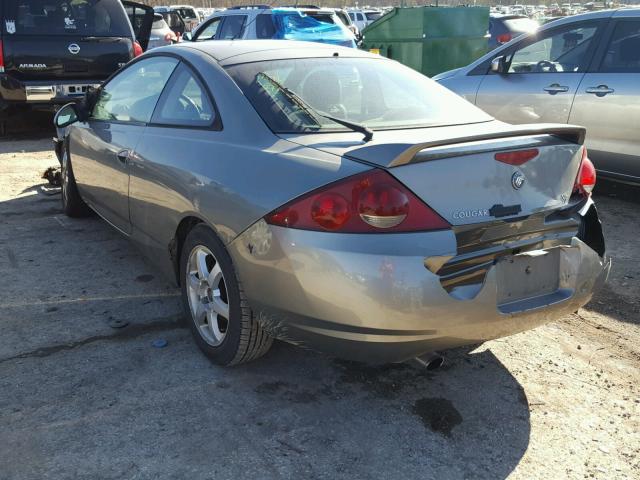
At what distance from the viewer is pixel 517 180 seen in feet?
8.90

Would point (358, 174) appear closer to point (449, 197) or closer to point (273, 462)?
point (449, 197)

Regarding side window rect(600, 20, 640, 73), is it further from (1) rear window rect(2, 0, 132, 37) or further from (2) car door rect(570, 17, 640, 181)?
(1) rear window rect(2, 0, 132, 37)

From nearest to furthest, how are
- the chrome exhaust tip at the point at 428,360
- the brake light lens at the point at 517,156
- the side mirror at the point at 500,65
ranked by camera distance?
the brake light lens at the point at 517,156
the chrome exhaust tip at the point at 428,360
the side mirror at the point at 500,65

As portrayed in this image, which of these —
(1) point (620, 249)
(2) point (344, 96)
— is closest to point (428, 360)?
(2) point (344, 96)

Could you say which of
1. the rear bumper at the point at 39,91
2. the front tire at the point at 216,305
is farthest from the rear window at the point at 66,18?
the front tire at the point at 216,305

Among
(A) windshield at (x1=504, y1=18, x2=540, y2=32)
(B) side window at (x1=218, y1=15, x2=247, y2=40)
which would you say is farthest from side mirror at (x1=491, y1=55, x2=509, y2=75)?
(A) windshield at (x1=504, y1=18, x2=540, y2=32)

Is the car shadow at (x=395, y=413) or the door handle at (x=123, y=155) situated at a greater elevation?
the door handle at (x=123, y=155)

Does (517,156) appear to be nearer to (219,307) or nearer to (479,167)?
(479,167)

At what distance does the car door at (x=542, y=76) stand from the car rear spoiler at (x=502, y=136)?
3.30 m

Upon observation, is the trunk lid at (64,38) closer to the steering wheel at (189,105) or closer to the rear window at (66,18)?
the rear window at (66,18)

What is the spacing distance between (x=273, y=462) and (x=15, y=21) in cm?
769

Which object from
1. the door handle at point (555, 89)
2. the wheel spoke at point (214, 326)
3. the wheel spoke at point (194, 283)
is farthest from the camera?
the door handle at point (555, 89)

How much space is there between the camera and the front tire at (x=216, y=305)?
2.96m

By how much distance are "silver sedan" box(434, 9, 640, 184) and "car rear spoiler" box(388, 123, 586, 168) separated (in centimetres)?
302
